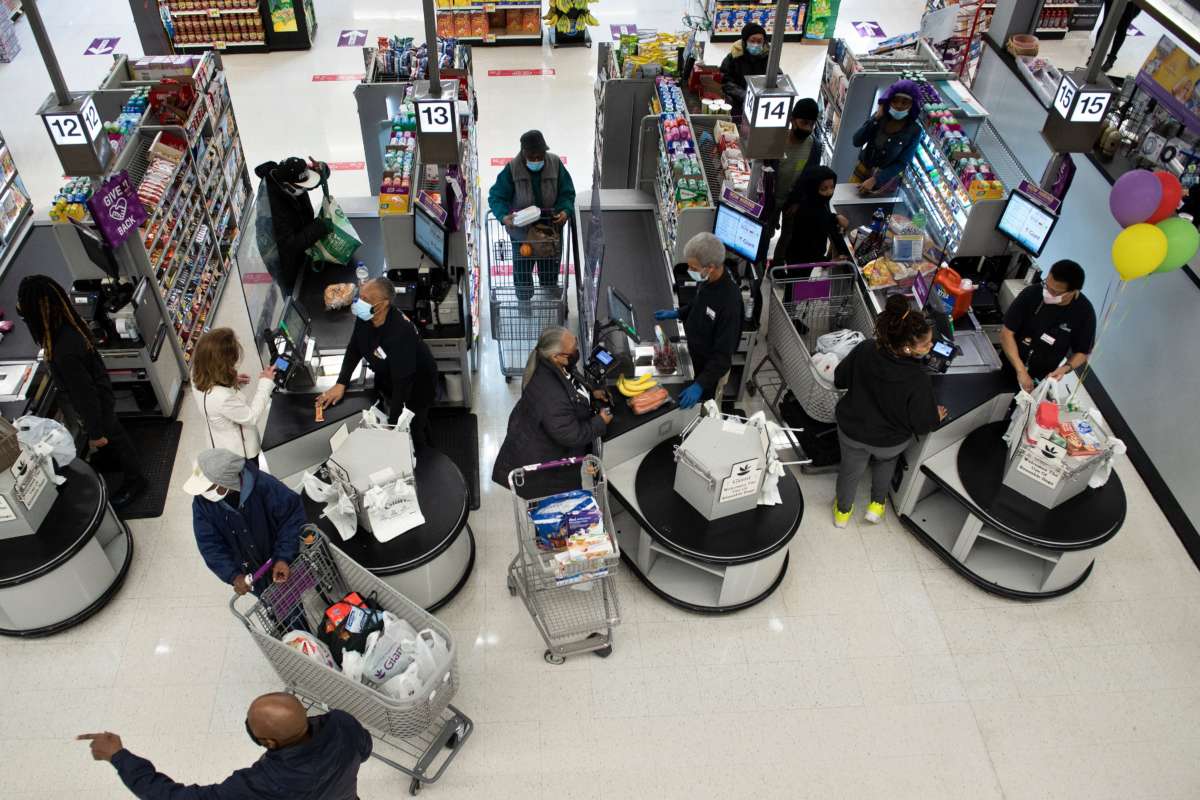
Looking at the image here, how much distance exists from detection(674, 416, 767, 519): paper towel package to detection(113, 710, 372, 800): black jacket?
2481 mm

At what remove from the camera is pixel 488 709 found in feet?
17.7

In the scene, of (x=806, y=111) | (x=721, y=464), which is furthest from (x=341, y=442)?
(x=806, y=111)

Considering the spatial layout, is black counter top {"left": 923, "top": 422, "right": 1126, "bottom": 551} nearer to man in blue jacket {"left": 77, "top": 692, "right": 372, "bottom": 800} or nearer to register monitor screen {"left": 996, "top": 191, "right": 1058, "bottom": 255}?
register monitor screen {"left": 996, "top": 191, "right": 1058, "bottom": 255}

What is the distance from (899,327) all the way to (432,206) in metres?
3.45

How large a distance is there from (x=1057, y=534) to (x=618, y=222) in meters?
4.61

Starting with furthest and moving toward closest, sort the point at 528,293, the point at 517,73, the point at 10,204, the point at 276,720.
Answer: the point at 517,73 < the point at 10,204 < the point at 528,293 < the point at 276,720

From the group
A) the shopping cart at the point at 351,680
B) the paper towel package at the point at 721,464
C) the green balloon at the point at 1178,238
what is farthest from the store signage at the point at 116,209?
the green balloon at the point at 1178,238

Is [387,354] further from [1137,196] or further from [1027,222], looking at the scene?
[1137,196]

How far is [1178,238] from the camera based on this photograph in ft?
19.2

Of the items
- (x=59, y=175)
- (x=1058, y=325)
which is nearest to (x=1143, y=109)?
(x=1058, y=325)

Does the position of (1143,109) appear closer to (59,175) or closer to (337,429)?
(337,429)

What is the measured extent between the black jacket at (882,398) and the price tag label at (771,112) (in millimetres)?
1494

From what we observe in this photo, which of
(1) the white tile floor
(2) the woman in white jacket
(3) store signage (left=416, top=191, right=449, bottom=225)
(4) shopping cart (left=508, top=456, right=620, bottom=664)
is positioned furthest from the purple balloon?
(2) the woman in white jacket

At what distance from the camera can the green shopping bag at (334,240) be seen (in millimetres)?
7113
